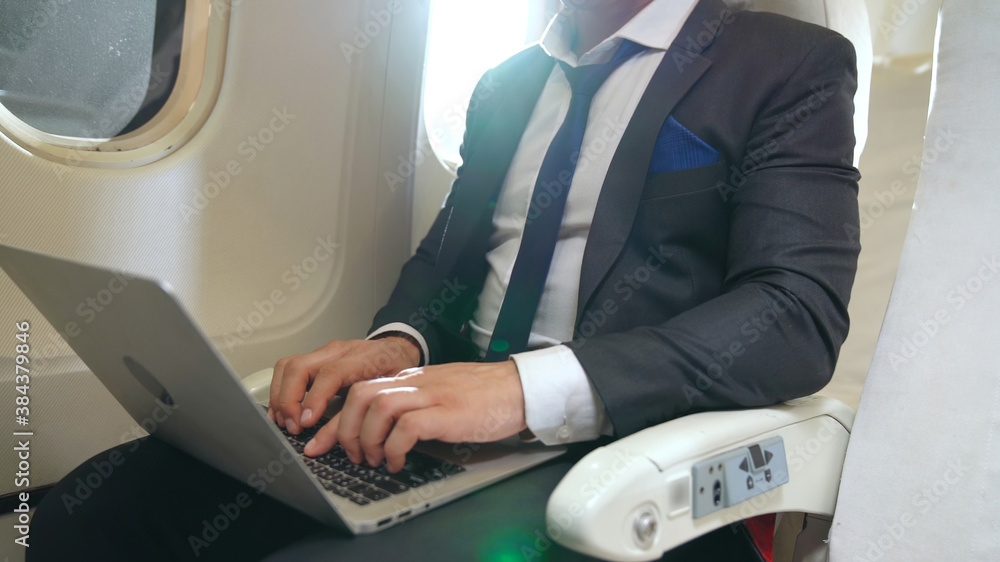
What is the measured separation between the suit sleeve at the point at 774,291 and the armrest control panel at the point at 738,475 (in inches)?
3.1

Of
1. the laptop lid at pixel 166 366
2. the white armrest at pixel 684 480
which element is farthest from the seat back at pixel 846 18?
the laptop lid at pixel 166 366

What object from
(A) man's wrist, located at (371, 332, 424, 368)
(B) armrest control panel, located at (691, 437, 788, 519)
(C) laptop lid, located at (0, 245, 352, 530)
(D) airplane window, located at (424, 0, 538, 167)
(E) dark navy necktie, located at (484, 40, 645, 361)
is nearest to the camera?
(C) laptop lid, located at (0, 245, 352, 530)

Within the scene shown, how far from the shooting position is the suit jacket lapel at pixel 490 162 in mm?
1243

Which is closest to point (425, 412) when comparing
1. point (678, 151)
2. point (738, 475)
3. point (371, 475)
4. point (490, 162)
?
point (371, 475)

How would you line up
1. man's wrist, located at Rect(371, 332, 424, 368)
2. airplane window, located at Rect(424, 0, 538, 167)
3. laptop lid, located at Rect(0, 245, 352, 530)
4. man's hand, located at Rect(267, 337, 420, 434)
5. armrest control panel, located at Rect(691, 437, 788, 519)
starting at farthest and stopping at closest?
airplane window, located at Rect(424, 0, 538, 167), man's wrist, located at Rect(371, 332, 424, 368), man's hand, located at Rect(267, 337, 420, 434), armrest control panel, located at Rect(691, 437, 788, 519), laptop lid, located at Rect(0, 245, 352, 530)

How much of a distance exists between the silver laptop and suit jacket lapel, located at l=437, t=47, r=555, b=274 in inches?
20.6

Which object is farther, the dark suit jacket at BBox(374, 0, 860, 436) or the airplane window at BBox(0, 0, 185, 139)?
the airplane window at BBox(0, 0, 185, 139)

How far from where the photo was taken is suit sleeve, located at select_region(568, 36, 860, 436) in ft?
2.47

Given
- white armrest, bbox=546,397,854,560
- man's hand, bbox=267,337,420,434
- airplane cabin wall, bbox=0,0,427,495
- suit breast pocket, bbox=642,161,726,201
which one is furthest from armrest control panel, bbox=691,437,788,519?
airplane cabin wall, bbox=0,0,427,495

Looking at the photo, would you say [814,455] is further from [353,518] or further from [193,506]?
[193,506]

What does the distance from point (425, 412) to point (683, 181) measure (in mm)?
537

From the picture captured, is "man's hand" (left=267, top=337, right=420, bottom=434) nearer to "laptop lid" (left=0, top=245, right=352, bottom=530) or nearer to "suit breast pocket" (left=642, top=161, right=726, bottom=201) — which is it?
"laptop lid" (left=0, top=245, right=352, bottom=530)

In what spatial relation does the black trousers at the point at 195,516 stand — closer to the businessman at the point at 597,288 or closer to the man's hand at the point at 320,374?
the businessman at the point at 597,288

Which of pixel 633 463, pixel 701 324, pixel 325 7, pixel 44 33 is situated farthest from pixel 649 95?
pixel 44 33
